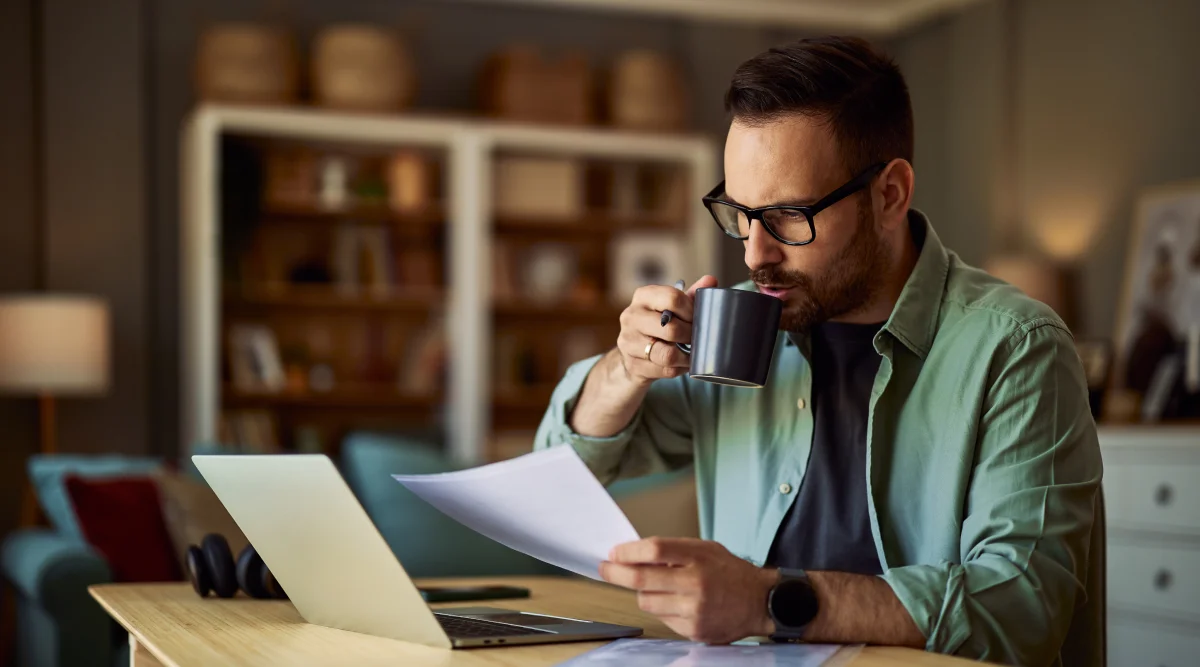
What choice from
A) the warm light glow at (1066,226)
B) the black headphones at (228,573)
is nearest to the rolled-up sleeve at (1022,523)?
the black headphones at (228,573)

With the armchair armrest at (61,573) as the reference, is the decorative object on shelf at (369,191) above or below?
above

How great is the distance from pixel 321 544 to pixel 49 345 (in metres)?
3.61

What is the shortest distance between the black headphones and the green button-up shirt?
373 mm

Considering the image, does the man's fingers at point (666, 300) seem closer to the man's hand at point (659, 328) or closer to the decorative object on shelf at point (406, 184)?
the man's hand at point (659, 328)

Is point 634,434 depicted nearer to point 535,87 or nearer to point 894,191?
point 894,191

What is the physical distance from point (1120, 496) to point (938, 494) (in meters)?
2.69

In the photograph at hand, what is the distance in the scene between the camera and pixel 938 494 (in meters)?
1.40

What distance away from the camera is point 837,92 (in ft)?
4.75

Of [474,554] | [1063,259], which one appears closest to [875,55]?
[474,554]

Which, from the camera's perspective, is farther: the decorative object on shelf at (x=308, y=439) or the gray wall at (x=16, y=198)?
the decorative object on shelf at (x=308, y=439)

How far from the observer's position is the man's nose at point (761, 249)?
56.4 inches

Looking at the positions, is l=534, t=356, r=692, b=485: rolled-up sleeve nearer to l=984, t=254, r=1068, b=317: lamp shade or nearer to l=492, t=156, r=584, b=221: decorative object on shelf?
l=984, t=254, r=1068, b=317: lamp shade

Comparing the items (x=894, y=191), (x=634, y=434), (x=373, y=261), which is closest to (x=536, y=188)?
(x=373, y=261)

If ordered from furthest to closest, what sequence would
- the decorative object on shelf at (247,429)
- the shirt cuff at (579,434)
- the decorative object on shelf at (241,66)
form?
the decorative object on shelf at (247,429)
the decorative object on shelf at (241,66)
the shirt cuff at (579,434)
